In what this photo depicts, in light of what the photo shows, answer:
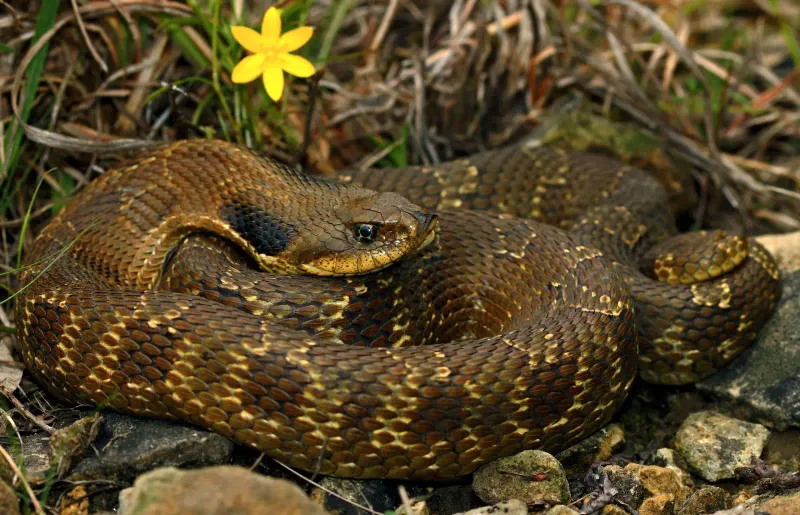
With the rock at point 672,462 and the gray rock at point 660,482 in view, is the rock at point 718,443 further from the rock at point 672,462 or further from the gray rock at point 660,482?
the gray rock at point 660,482

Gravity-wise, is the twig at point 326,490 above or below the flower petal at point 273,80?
below

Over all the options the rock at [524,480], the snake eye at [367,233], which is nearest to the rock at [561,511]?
the rock at [524,480]

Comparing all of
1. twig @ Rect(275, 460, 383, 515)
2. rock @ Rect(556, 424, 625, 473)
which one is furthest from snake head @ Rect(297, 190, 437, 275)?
rock @ Rect(556, 424, 625, 473)

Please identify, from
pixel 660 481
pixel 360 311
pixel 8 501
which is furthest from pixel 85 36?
pixel 660 481

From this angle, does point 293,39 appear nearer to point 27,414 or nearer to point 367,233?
point 367,233

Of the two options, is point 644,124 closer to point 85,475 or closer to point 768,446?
point 768,446

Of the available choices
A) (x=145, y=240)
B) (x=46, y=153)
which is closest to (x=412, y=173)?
(x=145, y=240)

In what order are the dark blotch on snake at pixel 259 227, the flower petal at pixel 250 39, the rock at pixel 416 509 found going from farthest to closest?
the flower petal at pixel 250 39 → the dark blotch on snake at pixel 259 227 → the rock at pixel 416 509
